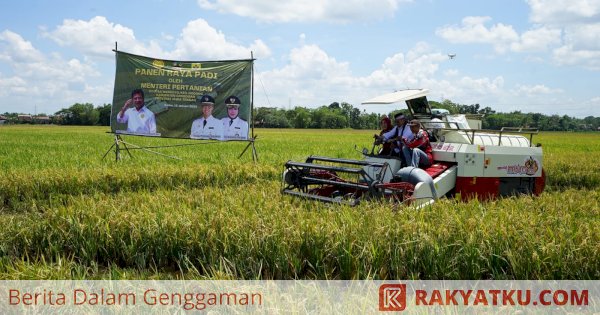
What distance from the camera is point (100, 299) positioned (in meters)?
4.39

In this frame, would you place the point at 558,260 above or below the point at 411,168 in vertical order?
below

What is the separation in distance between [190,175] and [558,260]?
8.88 metres

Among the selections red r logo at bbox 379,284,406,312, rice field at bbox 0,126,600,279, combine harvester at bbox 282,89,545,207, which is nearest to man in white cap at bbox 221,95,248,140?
combine harvester at bbox 282,89,545,207

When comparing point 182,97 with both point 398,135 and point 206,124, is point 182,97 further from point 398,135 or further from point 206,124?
point 398,135

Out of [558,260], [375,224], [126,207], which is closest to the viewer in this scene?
[558,260]

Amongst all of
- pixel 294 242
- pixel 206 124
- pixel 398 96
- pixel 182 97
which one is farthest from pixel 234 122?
pixel 294 242

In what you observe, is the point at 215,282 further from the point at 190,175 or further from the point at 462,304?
the point at 190,175

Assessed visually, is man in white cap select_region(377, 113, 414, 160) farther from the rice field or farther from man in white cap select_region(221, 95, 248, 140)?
man in white cap select_region(221, 95, 248, 140)

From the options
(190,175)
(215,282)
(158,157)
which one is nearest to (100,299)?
(215,282)

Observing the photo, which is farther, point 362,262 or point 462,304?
point 362,262

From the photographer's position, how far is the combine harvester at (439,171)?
776cm

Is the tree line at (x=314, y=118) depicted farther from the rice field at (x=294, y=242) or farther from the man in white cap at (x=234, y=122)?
the rice field at (x=294, y=242)

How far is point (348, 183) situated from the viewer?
26.1 feet

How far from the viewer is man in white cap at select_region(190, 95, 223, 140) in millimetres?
15469
